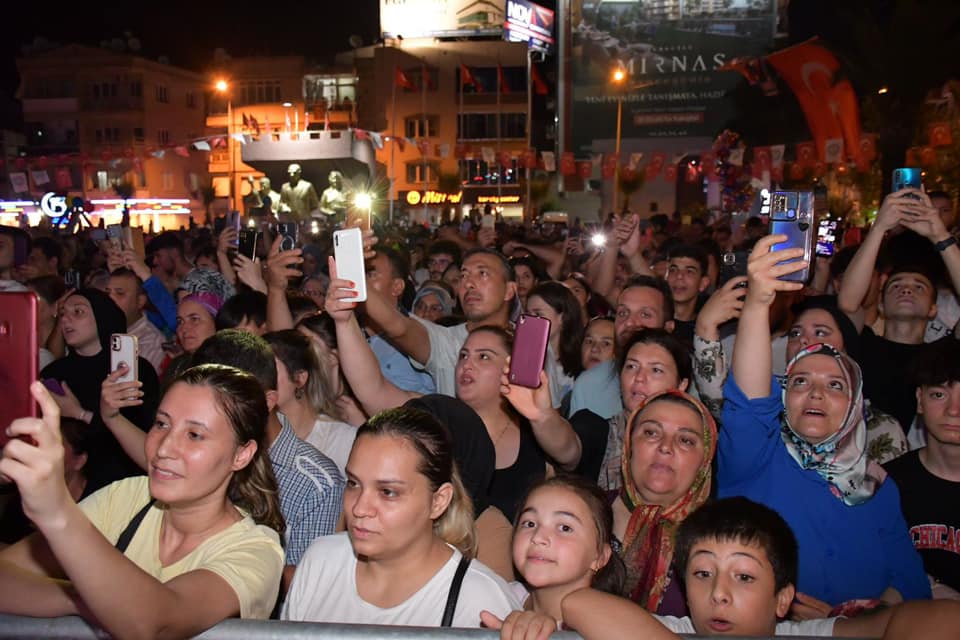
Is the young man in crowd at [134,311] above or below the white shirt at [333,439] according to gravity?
above

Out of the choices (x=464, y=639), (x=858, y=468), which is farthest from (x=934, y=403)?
(x=464, y=639)

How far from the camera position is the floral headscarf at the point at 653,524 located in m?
3.07

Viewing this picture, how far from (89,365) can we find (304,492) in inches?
99.6

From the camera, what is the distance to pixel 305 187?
42219 millimetres

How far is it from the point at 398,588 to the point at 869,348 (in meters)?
3.82

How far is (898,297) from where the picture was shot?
17.3 feet

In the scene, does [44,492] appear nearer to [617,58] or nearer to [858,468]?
[858,468]

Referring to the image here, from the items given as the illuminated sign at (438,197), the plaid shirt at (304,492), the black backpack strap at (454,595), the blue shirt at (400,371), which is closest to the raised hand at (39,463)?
the black backpack strap at (454,595)

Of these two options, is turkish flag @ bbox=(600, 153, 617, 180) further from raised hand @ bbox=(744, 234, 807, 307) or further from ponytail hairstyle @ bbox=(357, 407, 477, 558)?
ponytail hairstyle @ bbox=(357, 407, 477, 558)

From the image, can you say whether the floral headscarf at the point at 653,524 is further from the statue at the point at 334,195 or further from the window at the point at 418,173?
the window at the point at 418,173

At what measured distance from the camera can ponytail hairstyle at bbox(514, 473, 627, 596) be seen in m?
2.87

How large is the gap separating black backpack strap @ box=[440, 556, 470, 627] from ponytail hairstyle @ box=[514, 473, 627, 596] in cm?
30

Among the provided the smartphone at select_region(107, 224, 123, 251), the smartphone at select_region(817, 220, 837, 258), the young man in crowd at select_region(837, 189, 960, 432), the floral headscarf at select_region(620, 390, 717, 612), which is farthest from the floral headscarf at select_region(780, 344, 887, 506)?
the smartphone at select_region(107, 224, 123, 251)

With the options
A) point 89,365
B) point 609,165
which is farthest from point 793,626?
point 609,165
